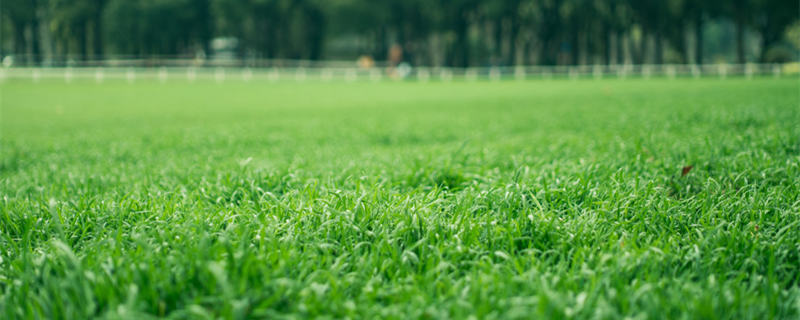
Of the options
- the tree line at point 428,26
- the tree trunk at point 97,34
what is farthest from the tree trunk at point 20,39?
the tree trunk at point 97,34

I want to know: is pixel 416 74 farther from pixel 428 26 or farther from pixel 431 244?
pixel 431 244

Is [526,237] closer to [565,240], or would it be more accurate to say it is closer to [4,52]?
[565,240]

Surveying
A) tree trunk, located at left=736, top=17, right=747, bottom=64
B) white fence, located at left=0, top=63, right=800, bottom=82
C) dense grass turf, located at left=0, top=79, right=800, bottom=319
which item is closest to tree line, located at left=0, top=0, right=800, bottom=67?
tree trunk, located at left=736, top=17, right=747, bottom=64

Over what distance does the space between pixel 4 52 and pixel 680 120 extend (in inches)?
4235

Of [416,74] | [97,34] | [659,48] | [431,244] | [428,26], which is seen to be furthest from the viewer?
[97,34]

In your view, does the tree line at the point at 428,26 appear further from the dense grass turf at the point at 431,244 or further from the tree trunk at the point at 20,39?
the dense grass turf at the point at 431,244

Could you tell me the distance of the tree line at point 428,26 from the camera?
49250mm

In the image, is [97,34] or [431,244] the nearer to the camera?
[431,244]

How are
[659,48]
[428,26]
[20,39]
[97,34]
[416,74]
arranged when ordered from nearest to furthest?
[416,74] < [659,48] < [428,26] < [97,34] < [20,39]

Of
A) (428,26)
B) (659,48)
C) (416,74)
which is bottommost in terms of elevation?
(416,74)

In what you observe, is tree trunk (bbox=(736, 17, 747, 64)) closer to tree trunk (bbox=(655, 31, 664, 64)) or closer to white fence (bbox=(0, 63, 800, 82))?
white fence (bbox=(0, 63, 800, 82))

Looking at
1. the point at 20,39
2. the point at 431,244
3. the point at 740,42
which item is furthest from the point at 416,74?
the point at 20,39

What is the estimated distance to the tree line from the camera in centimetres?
4925

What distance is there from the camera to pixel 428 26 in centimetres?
6225
